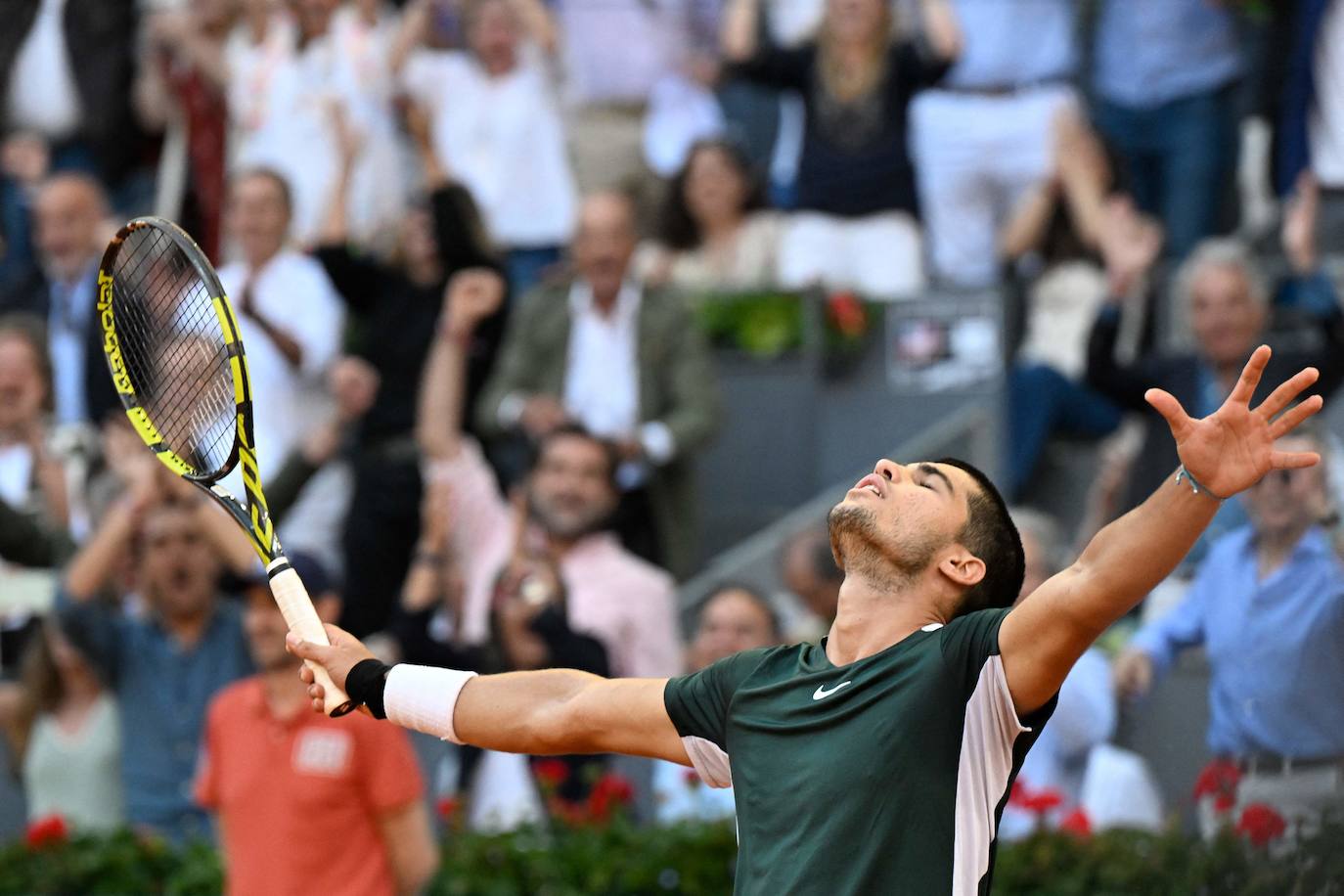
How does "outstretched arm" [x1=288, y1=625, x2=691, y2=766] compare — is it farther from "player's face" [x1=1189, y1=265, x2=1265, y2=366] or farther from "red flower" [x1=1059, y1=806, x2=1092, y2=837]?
"player's face" [x1=1189, y1=265, x2=1265, y2=366]

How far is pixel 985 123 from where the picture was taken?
1049 cm

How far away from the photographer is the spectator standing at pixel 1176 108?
1022 cm

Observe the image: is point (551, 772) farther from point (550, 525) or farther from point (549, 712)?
point (549, 712)

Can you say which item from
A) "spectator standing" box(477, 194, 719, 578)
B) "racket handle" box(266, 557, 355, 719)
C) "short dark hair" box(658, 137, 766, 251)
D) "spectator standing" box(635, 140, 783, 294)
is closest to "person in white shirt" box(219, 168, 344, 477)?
"spectator standing" box(477, 194, 719, 578)

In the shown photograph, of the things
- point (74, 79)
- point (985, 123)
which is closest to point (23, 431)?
point (74, 79)

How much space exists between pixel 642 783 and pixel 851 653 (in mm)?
3787

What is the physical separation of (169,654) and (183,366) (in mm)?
3012

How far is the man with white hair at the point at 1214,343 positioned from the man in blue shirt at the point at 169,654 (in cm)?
353

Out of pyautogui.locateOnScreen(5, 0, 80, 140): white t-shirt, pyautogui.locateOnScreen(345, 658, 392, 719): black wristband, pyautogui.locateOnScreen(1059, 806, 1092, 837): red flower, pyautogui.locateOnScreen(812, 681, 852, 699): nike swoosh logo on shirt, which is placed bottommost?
pyautogui.locateOnScreen(1059, 806, 1092, 837): red flower

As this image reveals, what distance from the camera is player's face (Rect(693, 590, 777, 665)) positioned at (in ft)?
25.9

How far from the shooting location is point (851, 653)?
13.5ft

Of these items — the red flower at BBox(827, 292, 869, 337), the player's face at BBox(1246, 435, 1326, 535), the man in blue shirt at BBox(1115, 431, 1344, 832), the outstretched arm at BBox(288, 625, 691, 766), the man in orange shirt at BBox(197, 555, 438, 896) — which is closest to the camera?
the outstretched arm at BBox(288, 625, 691, 766)

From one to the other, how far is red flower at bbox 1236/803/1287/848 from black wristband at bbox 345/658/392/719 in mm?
2655

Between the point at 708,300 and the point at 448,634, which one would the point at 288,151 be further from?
the point at 448,634
